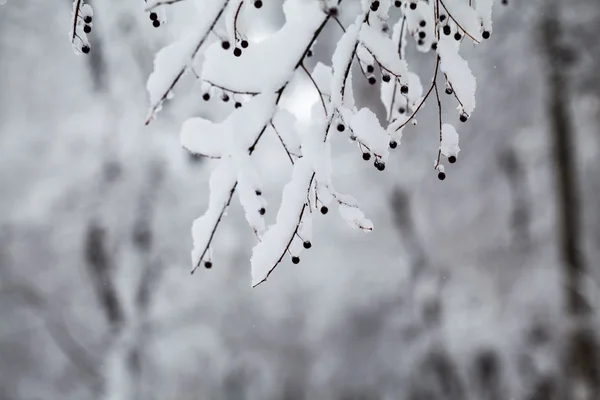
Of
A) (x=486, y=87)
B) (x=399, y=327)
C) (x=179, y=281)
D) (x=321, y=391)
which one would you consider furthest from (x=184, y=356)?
(x=486, y=87)

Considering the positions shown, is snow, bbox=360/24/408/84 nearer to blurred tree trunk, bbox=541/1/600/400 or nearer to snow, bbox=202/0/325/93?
snow, bbox=202/0/325/93

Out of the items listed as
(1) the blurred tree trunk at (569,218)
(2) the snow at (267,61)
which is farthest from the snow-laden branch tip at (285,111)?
(1) the blurred tree trunk at (569,218)

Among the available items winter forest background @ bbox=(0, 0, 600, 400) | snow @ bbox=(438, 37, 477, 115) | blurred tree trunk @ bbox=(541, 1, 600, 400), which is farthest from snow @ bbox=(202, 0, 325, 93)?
blurred tree trunk @ bbox=(541, 1, 600, 400)

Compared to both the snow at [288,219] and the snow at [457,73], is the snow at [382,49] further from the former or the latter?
Result: the snow at [288,219]

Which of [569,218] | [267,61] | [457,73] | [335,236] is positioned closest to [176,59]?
[267,61]

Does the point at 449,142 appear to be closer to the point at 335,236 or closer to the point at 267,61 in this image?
the point at 267,61

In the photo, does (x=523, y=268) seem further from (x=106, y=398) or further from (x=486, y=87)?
(x=106, y=398)
